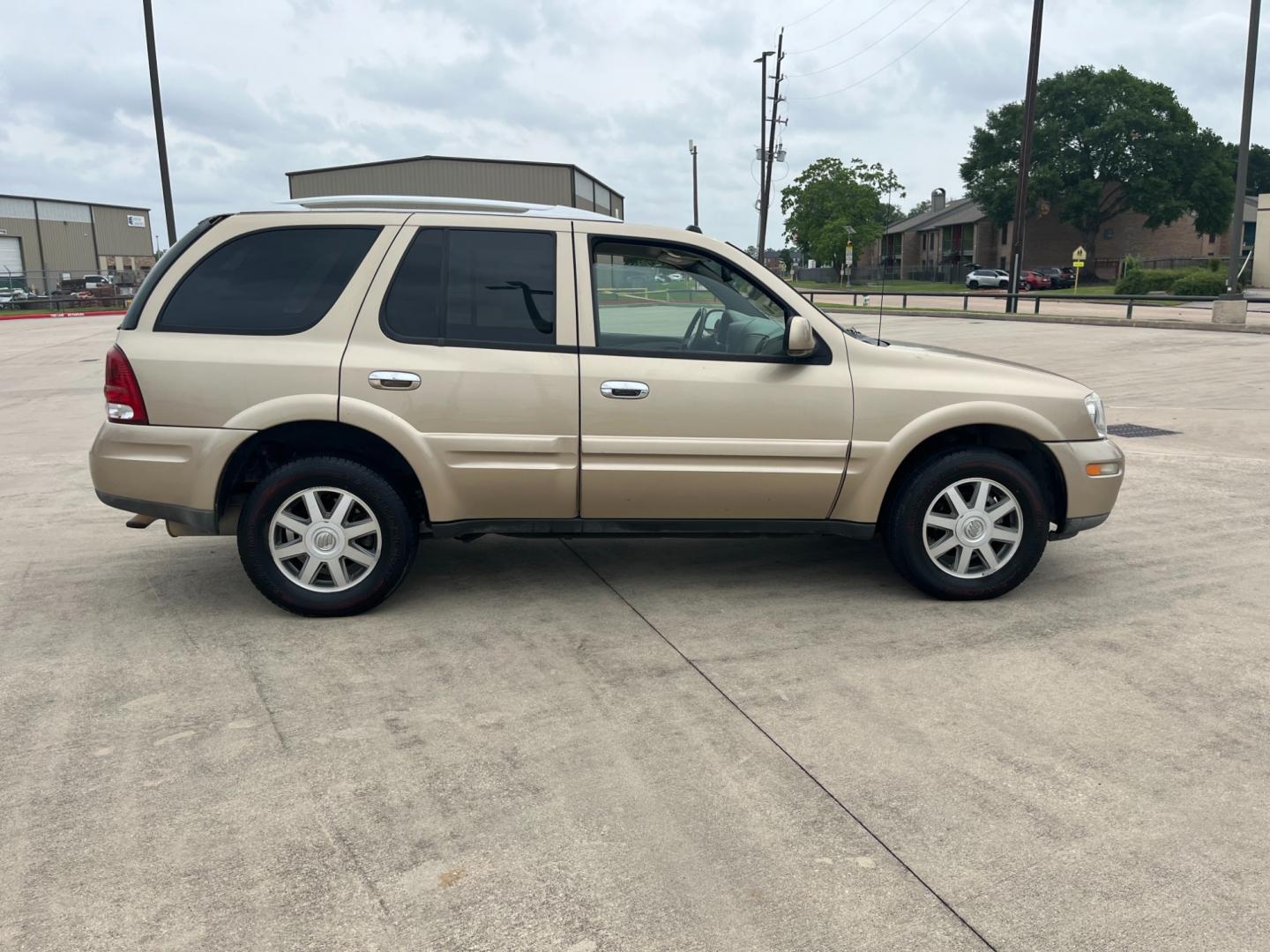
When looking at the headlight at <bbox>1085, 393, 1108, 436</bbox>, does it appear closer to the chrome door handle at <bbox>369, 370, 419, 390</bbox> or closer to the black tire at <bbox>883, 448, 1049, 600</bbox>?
the black tire at <bbox>883, 448, 1049, 600</bbox>

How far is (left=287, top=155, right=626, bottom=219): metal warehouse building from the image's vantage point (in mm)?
63656

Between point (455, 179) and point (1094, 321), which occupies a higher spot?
point (455, 179)

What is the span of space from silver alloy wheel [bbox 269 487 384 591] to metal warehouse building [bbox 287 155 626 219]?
5958 cm

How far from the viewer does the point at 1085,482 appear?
502 centimetres

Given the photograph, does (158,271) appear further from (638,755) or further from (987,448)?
(987,448)

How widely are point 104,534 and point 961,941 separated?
18.3 ft

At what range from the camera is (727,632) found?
4.65m

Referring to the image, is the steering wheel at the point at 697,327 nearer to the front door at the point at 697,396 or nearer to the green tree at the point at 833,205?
the front door at the point at 697,396

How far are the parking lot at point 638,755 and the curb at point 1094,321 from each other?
2035 centimetres

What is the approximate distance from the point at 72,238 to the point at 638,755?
9170 centimetres

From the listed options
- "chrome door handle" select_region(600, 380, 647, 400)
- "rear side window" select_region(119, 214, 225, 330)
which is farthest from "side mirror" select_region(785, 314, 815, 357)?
"rear side window" select_region(119, 214, 225, 330)

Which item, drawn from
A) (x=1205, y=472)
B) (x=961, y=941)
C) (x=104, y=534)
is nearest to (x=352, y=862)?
(x=961, y=941)

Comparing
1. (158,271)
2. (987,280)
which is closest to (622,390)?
(158,271)

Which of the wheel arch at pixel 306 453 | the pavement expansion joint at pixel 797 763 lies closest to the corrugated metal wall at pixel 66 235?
the wheel arch at pixel 306 453
